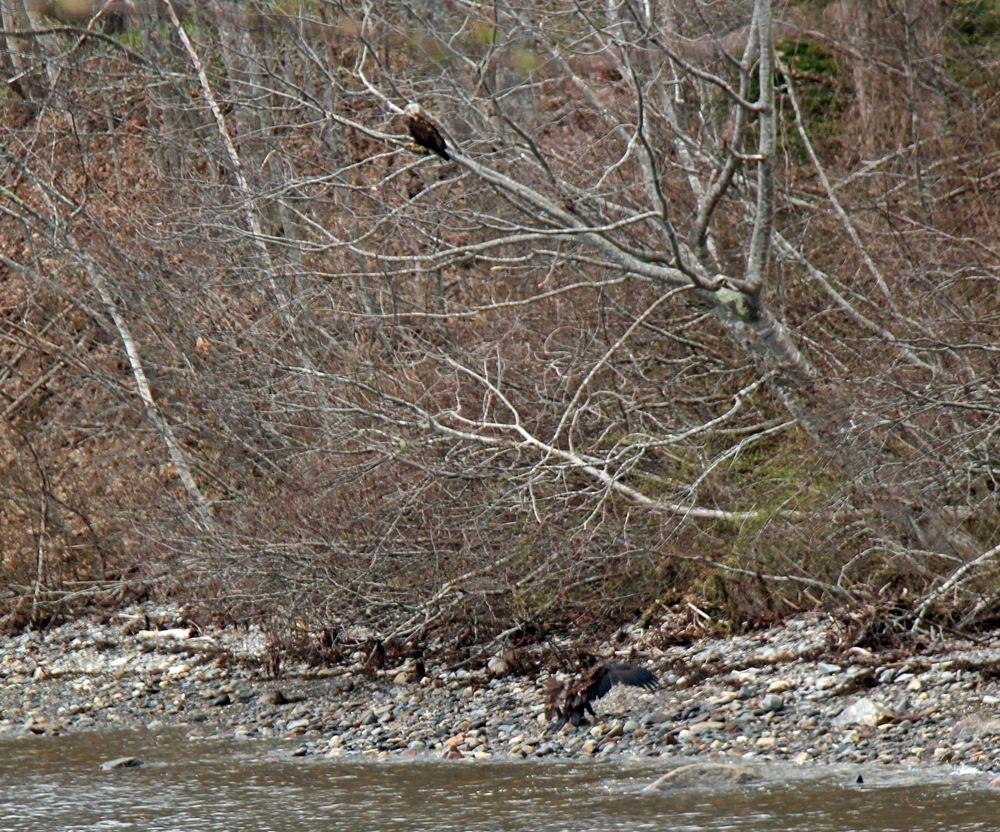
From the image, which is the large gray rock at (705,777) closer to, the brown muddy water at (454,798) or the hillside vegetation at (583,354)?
the brown muddy water at (454,798)

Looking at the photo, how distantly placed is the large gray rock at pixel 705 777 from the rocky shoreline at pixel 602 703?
0.33m

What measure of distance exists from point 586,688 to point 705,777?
916 mm

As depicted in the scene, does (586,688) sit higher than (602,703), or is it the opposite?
(586,688)

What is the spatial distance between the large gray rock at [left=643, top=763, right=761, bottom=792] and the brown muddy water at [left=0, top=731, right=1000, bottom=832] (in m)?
0.06

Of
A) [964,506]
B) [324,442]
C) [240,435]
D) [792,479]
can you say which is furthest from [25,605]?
[964,506]

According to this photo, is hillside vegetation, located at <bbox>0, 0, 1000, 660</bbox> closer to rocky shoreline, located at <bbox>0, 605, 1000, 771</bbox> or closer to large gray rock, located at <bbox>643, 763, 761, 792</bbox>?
rocky shoreline, located at <bbox>0, 605, 1000, 771</bbox>

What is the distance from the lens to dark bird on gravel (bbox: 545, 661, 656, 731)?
18.7 ft

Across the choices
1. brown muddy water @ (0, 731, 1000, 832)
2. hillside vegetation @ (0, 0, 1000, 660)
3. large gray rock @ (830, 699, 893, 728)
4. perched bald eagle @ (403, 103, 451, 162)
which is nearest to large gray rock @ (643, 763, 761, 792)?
brown muddy water @ (0, 731, 1000, 832)

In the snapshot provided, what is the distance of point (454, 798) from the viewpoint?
5070 millimetres

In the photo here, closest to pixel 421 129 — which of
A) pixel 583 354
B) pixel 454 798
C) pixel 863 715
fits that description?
pixel 583 354

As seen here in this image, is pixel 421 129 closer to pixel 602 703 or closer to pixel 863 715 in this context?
pixel 602 703

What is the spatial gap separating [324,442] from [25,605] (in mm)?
3051

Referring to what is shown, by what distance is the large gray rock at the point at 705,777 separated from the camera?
492 centimetres

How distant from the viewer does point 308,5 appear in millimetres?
11266
